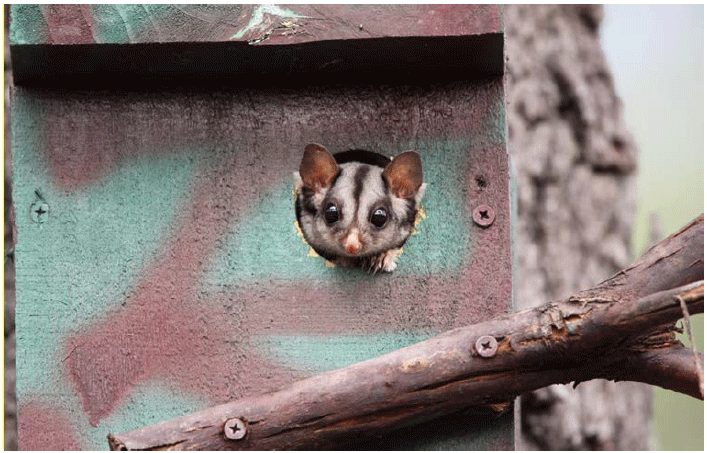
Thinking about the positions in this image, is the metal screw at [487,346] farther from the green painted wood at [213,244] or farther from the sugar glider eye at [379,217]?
the sugar glider eye at [379,217]

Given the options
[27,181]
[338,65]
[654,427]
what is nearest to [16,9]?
[27,181]

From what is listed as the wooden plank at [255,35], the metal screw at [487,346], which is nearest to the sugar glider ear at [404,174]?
the wooden plank at [255,35]

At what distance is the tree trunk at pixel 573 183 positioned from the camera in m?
5.21

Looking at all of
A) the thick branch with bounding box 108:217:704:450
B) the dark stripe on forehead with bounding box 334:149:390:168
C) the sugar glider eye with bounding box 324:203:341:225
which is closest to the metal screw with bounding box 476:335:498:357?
the thick branch with bounding box 108:217:704:450

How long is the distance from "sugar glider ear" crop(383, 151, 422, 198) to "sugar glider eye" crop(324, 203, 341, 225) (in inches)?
6.2

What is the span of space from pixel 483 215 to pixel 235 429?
0.87 m

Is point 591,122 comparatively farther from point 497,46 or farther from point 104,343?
point 104,343

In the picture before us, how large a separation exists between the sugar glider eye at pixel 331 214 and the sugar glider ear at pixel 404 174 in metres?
0.16

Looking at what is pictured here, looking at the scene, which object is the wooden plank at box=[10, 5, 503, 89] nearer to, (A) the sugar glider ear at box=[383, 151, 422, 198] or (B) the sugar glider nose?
(A) the sugar glider ear at box=[383, 151, 422, 198]

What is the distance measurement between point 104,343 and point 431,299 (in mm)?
852

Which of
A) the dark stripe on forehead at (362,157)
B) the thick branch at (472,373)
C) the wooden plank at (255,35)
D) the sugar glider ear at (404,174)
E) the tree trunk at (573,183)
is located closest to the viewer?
the thick branch at (472,373)

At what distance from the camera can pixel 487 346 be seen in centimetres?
300

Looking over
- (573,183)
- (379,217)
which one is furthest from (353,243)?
(573,183)

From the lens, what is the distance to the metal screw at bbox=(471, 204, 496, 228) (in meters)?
3.46
